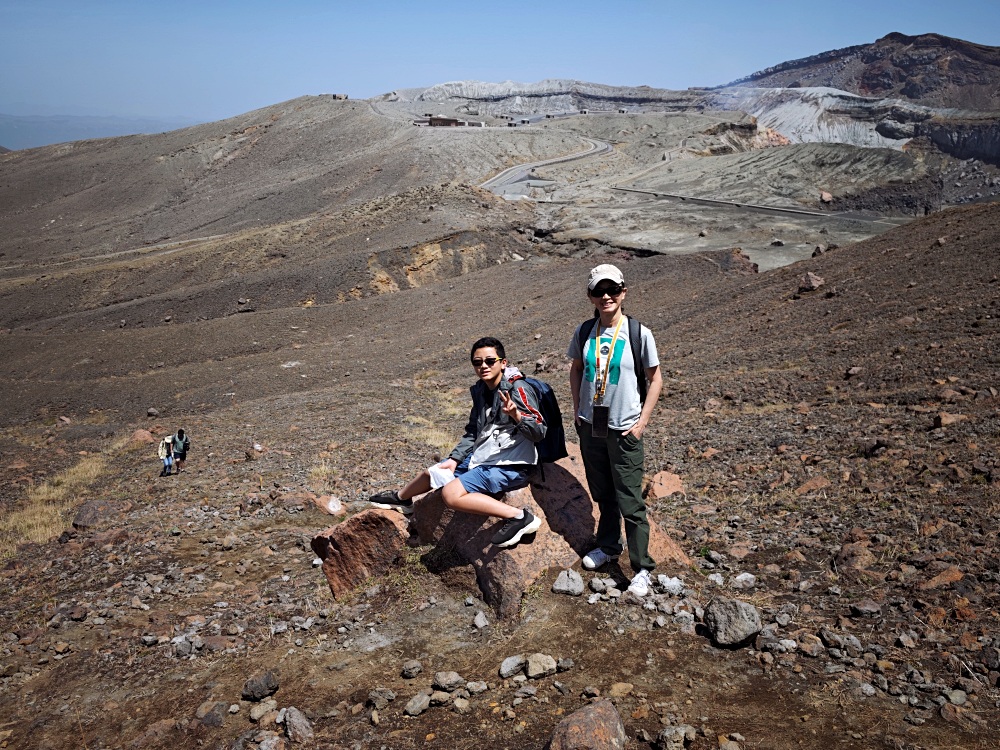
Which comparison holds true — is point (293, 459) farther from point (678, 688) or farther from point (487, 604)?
point (678, 688)

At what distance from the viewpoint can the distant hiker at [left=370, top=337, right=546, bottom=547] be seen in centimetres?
464

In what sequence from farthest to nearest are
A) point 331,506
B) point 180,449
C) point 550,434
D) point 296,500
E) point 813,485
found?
1. point 180,449
2. point 296,500
3. point 331,506
4. point 813,485
5. point 550,434

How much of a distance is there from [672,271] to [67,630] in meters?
19.9

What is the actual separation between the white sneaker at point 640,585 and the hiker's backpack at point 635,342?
1.14 metres

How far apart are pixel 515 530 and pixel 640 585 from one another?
893mm

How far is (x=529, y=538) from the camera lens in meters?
4.79

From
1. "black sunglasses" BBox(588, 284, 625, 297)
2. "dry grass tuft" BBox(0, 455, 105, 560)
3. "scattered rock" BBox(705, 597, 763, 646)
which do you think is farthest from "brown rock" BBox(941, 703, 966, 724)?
"dry grass tuft" BBox(0, 455, 105, 560)

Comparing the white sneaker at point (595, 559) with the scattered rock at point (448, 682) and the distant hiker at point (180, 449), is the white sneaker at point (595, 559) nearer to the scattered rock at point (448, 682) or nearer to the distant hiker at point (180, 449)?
the scattered rock at point (448, 682)

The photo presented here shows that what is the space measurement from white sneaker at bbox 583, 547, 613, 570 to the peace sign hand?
3.52ft

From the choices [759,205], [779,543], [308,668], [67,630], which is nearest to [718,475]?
[779,543]

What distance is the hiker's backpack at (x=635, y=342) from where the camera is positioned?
435 cm

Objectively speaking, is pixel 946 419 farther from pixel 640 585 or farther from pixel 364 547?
pixel 364 547

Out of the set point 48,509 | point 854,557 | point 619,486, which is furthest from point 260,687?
point 48,509

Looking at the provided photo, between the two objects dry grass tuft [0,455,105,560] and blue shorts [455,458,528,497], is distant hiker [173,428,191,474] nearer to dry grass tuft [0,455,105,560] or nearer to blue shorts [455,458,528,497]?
dry grass tuft [0,455,105,560]
